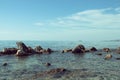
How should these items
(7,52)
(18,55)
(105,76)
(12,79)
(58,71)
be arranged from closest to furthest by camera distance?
(12,79), (105,76), (58,71), (18,55), (7,52)

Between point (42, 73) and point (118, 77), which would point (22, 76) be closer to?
point (42, 73)

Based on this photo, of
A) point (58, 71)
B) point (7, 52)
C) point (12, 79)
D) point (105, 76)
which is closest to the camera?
point (12, 79)

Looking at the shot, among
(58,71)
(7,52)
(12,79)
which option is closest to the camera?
(12,79)

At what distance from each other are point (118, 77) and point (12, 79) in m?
13.5

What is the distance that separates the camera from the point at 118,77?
28.2m

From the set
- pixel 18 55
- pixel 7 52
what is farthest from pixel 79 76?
pixel 7 52

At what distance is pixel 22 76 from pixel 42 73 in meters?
3.17

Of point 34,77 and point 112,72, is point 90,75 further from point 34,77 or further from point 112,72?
point 34,77

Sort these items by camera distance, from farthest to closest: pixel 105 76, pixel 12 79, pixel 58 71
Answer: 1. pixel 58 71
2. pixel 105 76
3. pixel 12 79

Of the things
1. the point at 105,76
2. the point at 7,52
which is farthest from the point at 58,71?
the point at 7,52

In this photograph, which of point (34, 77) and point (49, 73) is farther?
point (49, 73)

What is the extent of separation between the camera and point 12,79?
27375 millimetres

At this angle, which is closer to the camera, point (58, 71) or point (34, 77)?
point (34, 77)

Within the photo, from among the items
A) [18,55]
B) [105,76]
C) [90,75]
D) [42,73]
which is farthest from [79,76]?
[18,55]
